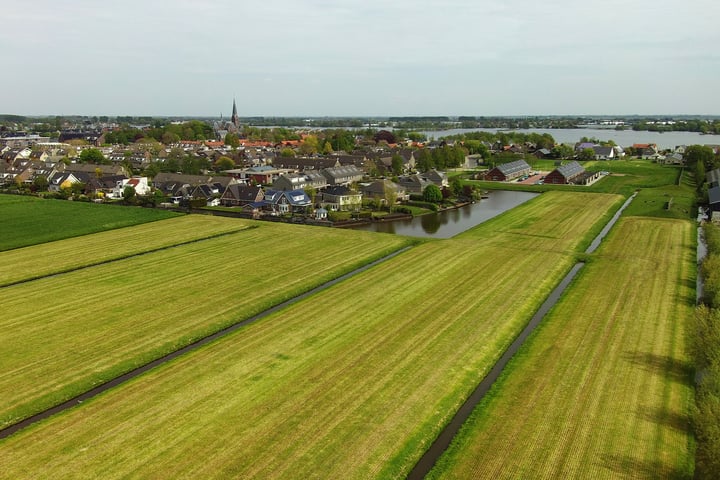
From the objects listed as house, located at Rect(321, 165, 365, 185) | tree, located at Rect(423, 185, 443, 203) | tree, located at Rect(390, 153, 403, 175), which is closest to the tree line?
tree, located at Rect(423, 185, 443, 203)

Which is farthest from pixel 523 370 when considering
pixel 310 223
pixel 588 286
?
pixel 310 223

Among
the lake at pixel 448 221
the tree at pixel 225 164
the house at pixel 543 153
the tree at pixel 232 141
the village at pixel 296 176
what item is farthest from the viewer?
the tree at pixel 232 141

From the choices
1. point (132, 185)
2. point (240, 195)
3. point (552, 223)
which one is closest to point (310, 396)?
point (552, 223)

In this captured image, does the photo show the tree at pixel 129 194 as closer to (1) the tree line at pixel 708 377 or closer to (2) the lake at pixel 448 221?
(2) the lake at pixel 448 221

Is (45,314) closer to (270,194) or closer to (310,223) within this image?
(310,223)

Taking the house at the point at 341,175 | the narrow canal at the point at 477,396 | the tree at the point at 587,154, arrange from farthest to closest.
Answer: the tree at the point at 587,154, the house at the point at 341,175, the narrow canal at the point at 477,396

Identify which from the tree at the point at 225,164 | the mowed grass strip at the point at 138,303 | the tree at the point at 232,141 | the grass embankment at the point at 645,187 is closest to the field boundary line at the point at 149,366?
the mowed grass strip at the point at 138,303

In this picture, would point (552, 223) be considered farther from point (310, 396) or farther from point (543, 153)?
point (543, 153)
